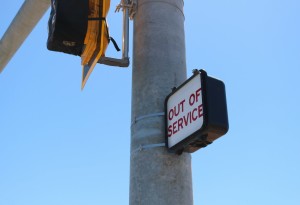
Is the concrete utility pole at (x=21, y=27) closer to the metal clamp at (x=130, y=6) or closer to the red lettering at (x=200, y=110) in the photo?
the metal clamp at (x=130, y=6)

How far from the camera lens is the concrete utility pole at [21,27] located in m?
6.55

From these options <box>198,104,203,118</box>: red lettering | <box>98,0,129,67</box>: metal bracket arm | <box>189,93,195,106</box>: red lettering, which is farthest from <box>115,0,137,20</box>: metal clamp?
<box>198,104,203,118</box>: red lettering

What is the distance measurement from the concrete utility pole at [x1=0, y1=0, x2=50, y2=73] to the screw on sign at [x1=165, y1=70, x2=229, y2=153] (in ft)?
10.2

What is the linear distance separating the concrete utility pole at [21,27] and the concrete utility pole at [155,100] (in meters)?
2.19

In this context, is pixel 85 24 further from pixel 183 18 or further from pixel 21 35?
pixel 21 35

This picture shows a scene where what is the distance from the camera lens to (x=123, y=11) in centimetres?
504

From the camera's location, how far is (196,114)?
384cm

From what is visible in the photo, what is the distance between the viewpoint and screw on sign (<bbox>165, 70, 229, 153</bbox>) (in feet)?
12.2

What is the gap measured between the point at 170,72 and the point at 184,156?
2.51ft

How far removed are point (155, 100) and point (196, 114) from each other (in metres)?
0.55

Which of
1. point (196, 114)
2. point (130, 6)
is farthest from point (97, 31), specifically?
point (196, 114)

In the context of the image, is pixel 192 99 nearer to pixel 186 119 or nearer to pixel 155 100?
pixel 186 119

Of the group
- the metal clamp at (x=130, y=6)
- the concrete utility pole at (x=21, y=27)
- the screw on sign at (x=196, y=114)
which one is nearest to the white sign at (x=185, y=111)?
the screw on sign at (x=196, y=114)

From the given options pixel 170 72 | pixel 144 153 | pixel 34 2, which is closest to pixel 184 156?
pixel 144 153
